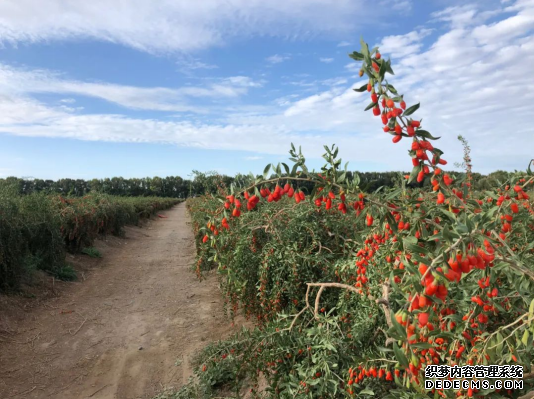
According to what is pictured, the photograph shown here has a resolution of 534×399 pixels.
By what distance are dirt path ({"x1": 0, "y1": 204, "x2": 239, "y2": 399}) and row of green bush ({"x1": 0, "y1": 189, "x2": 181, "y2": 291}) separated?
661 millimetres

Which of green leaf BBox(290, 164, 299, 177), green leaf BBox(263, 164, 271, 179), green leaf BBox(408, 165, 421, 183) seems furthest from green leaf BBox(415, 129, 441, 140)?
green leaf BBox(263, 164, 271, 179)

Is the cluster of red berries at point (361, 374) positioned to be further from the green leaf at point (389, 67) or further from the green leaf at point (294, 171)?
the green leaf at point (389, 67)

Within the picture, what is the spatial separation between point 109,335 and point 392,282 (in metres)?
4.57

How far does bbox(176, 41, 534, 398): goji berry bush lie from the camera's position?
128cm

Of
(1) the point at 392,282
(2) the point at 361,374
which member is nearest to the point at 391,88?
(1) the point at 392,282

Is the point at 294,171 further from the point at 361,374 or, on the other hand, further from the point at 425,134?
the point at 361,374

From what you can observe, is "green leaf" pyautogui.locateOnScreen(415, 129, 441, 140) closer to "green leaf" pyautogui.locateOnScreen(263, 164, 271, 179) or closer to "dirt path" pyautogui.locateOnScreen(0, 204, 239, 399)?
"green leaf" pyautogui.locateOnScreen(263, 164, 271, 179)

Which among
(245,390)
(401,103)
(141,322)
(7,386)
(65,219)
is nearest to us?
(401,103)

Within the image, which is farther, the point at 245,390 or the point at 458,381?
the point at 245,390

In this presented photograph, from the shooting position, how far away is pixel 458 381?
155 centimetres

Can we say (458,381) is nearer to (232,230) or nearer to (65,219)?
(232,230)

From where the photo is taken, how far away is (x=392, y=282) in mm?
1379

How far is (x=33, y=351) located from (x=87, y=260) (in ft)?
16.2

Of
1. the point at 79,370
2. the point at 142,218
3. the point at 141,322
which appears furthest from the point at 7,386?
the point at 142,218
